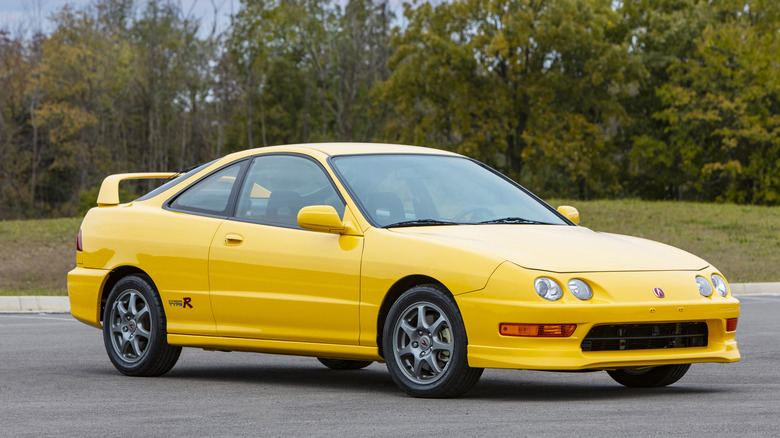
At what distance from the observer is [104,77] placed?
6812 centimetres

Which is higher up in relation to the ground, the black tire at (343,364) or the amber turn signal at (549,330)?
the amber turn signal at (549,330)

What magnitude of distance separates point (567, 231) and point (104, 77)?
6338cm

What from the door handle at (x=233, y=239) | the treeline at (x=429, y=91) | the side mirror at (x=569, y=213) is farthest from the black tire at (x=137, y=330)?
the treeline at (x=429, y=91)

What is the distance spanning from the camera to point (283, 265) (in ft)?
25.3

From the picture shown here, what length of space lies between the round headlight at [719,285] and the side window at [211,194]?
10.7ft

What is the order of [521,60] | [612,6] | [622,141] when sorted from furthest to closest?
[622,141] < [612,6] < [521,60]

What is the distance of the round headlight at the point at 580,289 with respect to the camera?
6676 millimetres

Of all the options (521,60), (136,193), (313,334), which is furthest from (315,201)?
(136,193)

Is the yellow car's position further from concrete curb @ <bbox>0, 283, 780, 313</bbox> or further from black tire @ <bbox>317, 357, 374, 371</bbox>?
concrete curb @ <bbox>0, 283, 780, 313</bbox>

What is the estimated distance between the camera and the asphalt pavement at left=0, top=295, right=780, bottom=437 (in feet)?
19.1

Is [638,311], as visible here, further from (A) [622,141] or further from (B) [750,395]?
(A) [622,141]

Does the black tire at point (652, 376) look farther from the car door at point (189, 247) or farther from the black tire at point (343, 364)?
the car door at point (189, 247)

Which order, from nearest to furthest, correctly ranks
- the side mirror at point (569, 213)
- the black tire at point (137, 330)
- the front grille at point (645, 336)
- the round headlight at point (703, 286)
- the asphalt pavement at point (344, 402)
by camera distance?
the asphalt pavement at point (344, 402) → the front grille at point (645, 336) → the round headlight at point (703, 286) → the side mirror at point (569, 213) → the black tire at point (137, 330)

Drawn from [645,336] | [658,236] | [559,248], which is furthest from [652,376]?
[658,236]
